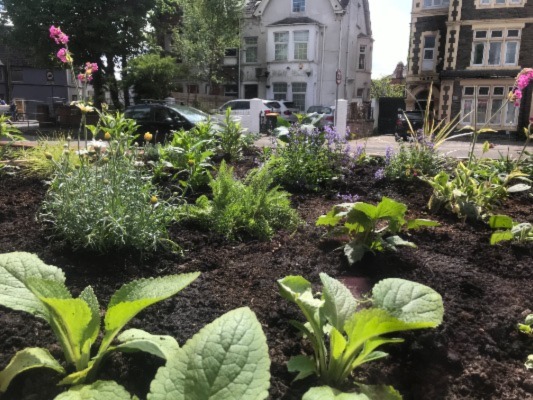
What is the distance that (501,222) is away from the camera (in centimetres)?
313

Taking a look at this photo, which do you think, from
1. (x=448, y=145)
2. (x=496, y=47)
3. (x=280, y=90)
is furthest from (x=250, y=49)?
(x=448, y=145)

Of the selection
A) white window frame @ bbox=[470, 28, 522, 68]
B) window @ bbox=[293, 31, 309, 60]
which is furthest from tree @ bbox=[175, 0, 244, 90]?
white window frame @ bbox=[470, 28, 522, 68]

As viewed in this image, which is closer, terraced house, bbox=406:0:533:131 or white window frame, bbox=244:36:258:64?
terraced house, bbox=406:0:533:131

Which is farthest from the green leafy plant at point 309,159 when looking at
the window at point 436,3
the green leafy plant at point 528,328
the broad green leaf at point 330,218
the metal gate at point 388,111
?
the window at point 436,3

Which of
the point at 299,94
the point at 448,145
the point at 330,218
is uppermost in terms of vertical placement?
the point at 299,94

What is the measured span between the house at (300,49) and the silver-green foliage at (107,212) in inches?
1013

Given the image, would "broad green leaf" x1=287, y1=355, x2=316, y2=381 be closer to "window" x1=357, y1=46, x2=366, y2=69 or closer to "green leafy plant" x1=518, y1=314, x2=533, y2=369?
"green leafy plant" x1=518, y1=314, x2=533, y2=369

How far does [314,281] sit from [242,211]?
3.45ft

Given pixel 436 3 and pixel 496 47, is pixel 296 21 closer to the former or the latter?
pixel 436 3

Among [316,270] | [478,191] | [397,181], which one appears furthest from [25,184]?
[478,191]

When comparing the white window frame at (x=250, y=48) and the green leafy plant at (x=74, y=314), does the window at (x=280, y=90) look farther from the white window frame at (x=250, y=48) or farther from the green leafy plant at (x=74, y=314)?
the green leafy plant at (x=74, y=314)

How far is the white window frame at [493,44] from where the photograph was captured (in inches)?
874

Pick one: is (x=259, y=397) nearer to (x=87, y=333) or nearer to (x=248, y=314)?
(x=248, y=314)

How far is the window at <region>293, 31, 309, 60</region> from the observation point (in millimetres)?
28188
